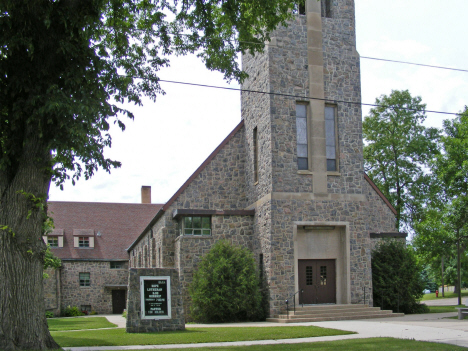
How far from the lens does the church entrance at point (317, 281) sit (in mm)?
Result: 23359

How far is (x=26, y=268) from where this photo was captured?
11828 millimetres

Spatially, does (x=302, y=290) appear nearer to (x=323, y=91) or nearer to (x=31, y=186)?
(x=323, y=91)

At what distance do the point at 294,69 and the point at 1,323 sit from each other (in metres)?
16.3

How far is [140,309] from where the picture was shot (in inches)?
669

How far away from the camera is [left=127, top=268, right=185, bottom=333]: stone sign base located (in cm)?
1681

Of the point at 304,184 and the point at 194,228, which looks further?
the point at 194,228

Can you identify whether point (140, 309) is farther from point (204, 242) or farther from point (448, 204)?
point (448, 204)

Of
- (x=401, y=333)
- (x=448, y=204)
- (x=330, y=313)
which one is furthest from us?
(x=448, y=204)

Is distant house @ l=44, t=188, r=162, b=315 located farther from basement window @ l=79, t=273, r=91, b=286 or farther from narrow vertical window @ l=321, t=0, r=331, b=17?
A: narrow vertical window @ l=321, t=0, r=331, b=17

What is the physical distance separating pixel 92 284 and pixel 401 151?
2567 cm

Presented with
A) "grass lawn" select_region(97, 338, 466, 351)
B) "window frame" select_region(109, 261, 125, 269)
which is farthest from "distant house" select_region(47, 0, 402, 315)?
"window frame" select_region(109, 261, 125, 269)

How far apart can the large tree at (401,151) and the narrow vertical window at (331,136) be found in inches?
661

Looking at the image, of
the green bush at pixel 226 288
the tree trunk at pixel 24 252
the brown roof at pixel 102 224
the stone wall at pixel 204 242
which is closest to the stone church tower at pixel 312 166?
the stone wall at pixel 204 242

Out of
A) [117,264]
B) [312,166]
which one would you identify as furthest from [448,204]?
[117,264]
